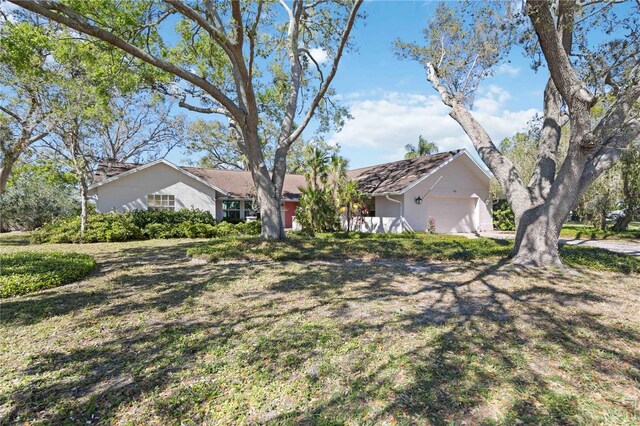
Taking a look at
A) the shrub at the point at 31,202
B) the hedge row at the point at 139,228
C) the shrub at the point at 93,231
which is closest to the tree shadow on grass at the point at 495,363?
the hedge row at the point at 139,228

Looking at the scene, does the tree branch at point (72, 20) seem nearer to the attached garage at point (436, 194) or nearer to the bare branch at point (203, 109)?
the bare branch at point (203, 109)

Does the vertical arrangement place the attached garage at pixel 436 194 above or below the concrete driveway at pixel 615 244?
above

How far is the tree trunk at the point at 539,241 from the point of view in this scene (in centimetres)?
841

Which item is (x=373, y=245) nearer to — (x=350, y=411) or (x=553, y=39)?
(x=553, y=39)

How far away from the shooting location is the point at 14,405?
278 cm

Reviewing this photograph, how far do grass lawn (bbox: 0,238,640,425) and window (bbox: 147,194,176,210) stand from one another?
48.0ft

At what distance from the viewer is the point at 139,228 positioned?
661 inches

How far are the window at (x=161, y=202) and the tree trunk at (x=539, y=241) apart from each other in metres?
18.8

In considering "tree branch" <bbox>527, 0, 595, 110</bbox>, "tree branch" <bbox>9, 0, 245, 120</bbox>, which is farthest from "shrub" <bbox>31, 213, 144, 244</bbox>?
"tree branch" <bbox>527, 0, 595, 110</bbox>

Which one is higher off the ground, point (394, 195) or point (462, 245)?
point (394, 195)

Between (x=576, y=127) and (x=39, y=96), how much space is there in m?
17.9

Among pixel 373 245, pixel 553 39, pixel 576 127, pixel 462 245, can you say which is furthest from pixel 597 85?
pixel 373 245

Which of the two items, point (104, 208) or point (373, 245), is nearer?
point (373, 245)

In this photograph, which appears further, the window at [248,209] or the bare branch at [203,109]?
the window at [248,209]
